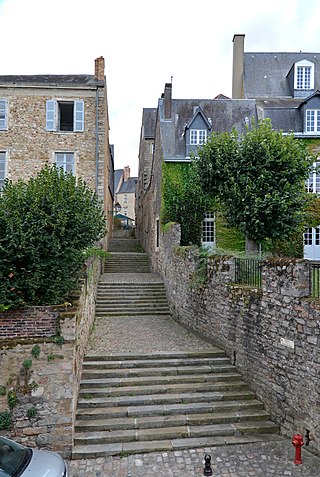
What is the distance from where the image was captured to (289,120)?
18.0 m

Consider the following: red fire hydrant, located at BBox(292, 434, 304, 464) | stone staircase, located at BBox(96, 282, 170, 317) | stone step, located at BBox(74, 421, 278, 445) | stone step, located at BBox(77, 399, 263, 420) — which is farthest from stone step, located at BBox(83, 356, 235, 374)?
stone staircase, located at BBox(96, 282, 170, 317)

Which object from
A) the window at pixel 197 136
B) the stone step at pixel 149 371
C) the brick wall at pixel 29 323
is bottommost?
the stone step at pixel 149 371

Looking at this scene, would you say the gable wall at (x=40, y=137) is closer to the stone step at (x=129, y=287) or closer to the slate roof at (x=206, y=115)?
the slate roof at (x=206, y=115)

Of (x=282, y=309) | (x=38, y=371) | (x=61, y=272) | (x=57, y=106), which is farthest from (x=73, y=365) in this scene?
(x=57, y=106)

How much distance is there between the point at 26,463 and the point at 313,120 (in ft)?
60.8

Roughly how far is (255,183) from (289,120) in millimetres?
7708

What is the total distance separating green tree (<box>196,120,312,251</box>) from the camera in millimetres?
12359

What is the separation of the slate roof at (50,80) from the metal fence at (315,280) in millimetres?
15876

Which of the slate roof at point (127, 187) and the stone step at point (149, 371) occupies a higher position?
the slate roof at point (127, 187)

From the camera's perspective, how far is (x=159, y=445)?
20.4 ft

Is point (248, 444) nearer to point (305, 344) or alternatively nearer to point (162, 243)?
point (305, 344)

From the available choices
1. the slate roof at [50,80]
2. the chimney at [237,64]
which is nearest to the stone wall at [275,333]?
the slate roof at [50,80]

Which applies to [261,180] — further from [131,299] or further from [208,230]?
[131,299]

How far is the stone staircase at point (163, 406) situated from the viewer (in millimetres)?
6344
